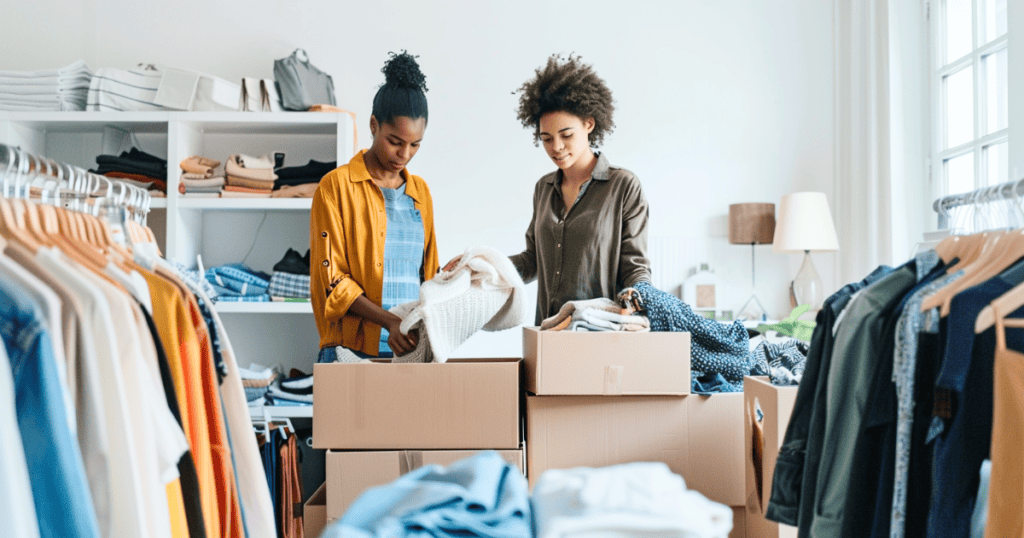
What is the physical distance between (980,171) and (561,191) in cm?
197

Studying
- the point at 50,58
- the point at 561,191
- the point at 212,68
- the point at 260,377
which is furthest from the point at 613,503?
the point at 50,58

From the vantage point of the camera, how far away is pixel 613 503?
68 centimetres

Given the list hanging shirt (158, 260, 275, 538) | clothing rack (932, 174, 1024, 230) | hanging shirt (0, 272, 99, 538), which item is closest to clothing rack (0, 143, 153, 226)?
hanging shirt (158, 260, 275, 538)

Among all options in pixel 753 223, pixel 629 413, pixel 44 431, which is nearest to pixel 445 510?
pixel 44 431

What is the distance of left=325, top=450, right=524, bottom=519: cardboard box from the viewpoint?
4.81 feet

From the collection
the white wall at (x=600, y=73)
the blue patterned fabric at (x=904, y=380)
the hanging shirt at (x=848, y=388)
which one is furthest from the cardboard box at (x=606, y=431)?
the white wall at (x=600, y=73)

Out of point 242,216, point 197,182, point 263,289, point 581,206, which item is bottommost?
point 263,289

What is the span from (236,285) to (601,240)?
1.83 metres

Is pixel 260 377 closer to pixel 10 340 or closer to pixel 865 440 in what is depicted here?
pixel 10 340

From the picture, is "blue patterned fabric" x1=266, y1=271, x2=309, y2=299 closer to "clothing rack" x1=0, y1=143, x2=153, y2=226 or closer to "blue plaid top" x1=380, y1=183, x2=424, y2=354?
"blue plaid top" x1=380, y1=183, x2=424, y2=354

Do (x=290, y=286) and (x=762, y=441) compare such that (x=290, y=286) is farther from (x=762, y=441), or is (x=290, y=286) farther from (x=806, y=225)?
(x=806, y=225)

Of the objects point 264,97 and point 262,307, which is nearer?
point 262,307

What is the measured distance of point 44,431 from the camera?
810 millimetres

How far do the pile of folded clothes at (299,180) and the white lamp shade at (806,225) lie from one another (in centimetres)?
202
